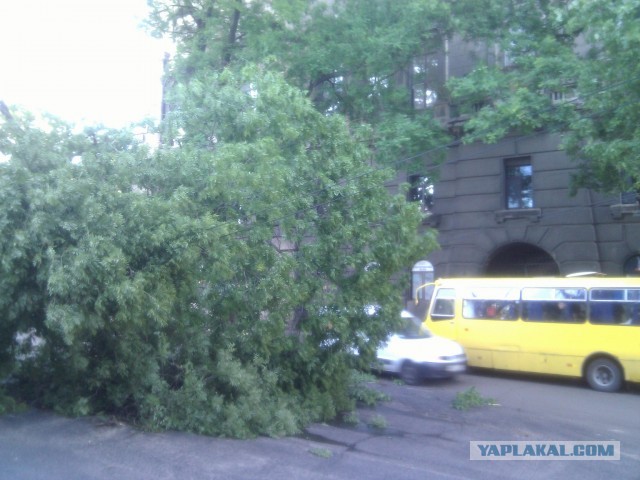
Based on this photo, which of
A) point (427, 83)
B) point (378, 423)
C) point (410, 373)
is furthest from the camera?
point (427, 83)

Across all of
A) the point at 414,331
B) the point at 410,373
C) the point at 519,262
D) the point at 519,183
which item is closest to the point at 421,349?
the point at 410,373

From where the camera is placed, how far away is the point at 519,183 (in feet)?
79.7

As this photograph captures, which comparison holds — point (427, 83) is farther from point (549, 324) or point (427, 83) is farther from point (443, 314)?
point (549, 324)

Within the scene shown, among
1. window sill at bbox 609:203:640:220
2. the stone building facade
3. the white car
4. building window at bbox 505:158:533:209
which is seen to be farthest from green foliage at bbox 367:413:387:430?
building window at bbox 505:158:533:209

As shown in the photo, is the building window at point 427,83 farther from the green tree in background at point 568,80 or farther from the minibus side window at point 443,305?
the minibus side window at point 443,305

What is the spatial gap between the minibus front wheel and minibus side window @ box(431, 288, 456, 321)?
13.0ft

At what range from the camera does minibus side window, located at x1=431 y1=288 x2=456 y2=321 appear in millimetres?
19438

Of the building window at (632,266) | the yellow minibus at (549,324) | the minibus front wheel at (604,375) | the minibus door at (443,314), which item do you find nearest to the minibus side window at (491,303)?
the yellow minibus at (549,324)

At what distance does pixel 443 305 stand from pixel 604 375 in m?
4.65

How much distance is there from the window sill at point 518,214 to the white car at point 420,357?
8.13 m

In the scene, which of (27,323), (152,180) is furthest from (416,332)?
(27,323)

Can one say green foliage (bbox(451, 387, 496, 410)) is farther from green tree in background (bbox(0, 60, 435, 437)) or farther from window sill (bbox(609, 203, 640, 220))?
window sill (bbox(609, 203, 640, 220))

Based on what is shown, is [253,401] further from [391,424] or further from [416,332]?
[416,332]

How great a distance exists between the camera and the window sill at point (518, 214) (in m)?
23.5
